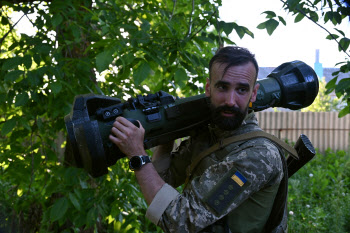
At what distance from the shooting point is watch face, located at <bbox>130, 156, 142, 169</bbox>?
1.49m

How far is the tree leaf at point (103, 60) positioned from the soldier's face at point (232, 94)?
64 cm

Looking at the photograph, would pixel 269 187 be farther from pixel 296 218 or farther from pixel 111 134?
pixel 296 218

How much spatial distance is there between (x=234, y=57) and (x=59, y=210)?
4.58 feet

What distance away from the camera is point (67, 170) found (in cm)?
250

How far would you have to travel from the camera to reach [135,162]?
4.91ft

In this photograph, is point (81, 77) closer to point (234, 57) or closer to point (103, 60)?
point (103, 60)

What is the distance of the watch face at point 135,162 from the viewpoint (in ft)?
4.90

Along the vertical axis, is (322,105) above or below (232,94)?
below

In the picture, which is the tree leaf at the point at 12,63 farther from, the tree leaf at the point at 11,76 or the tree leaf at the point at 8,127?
the tree leaf at the point at 8,127

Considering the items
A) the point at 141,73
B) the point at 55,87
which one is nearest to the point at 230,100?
the point at 141,73

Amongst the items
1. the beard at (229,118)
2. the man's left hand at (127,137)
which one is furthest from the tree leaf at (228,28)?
the man's left hand at (127,137)

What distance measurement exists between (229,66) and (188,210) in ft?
1.86

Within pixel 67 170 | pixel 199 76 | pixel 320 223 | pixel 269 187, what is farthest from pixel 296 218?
pixel 269 187

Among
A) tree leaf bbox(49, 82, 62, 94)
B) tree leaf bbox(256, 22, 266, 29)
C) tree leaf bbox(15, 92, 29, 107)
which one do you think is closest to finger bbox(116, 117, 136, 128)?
tree leaf bbox(49, 82, 62, 94)
